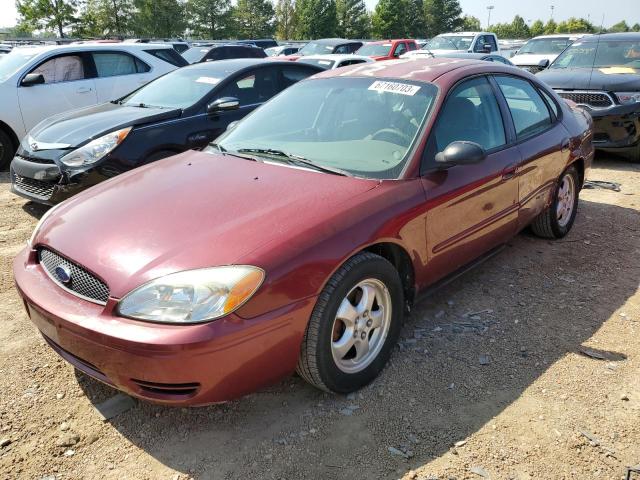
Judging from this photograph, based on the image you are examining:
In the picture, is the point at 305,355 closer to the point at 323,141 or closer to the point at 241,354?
the point at 241,354

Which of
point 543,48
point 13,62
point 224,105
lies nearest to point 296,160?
point 224,105

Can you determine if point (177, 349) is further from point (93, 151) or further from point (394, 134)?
point (93, 151)

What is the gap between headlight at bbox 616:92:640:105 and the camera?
7.17 m

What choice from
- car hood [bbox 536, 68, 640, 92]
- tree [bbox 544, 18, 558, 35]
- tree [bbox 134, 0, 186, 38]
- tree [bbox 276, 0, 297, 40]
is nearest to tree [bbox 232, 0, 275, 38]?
tree [bbox 276, 0, 297, 40]

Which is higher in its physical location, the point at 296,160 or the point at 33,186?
the point at 296,160

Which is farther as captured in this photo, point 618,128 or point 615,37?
point 615,37

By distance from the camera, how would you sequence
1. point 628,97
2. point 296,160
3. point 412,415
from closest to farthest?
point 412,415, point 296,160, point 628,97

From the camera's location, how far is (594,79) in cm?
762

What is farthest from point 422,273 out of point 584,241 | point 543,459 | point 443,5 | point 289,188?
point 443,5

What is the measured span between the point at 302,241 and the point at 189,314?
1.89ft

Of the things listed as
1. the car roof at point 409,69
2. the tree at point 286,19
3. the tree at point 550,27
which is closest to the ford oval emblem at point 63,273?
the car roof at point 409,69

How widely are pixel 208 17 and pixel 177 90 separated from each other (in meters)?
51.6

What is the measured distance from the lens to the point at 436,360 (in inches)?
121

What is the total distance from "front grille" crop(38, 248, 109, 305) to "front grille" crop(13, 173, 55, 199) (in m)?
2.71
